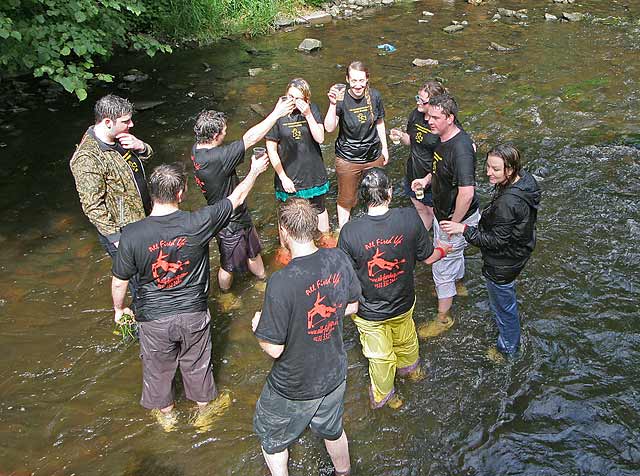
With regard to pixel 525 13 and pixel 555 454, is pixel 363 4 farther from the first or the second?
pixel 555 454

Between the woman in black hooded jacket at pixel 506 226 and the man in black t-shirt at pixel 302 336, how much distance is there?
158 cm

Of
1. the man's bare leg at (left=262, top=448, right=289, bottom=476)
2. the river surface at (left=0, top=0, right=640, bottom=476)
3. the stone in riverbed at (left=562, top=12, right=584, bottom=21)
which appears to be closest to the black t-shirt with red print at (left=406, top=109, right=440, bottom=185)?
the river surface at (left=0, top=0, right=640, bottom=476)

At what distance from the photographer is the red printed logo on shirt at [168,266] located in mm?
4227

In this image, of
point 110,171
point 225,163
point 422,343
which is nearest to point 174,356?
point 110,171

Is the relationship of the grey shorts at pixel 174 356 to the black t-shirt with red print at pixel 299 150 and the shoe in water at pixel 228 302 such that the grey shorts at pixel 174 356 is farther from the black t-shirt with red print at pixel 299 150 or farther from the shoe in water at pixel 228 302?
the black t-shirt with red print at pixel 299 150

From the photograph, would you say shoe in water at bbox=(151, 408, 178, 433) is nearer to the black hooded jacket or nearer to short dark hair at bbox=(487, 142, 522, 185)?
the black hooded jacket

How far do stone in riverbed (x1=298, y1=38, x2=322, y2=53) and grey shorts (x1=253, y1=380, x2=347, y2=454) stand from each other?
1272cm

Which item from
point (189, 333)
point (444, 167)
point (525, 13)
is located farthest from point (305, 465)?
point (525, 13)

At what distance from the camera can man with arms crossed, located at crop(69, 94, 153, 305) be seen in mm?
4852

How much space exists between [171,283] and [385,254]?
5.77ft

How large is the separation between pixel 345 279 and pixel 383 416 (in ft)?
6.29

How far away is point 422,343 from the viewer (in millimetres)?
5641

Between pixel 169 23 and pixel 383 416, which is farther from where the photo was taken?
pixel 169 23

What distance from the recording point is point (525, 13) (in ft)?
56.3
